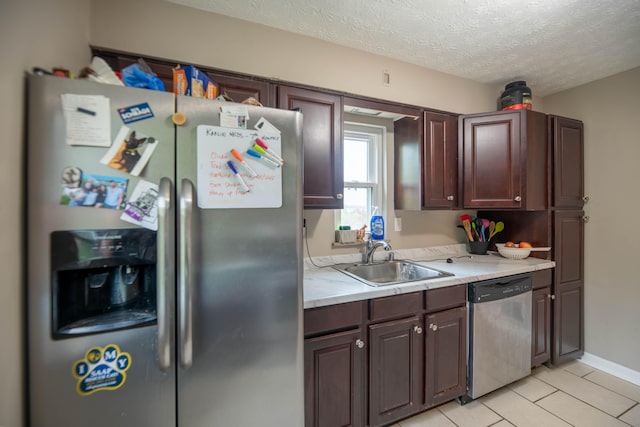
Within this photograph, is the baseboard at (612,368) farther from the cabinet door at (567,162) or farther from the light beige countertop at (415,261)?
the cabinet door at (567,162)

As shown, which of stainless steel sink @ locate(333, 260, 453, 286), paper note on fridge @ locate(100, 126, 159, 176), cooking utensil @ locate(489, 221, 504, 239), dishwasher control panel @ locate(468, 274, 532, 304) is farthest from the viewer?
cooking utensil @ locate(489, 221, 504, 239)

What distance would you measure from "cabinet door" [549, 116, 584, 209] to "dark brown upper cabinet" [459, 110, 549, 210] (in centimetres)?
10

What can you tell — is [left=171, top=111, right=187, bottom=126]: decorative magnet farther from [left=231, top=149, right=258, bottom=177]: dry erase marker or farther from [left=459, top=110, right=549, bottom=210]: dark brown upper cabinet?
[left=459, top=110, right=549, bottom=210]: dark brown upper cabinet

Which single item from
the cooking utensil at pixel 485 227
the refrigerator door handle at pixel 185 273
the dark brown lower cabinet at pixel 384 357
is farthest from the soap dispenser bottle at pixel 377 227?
the refrigerator door handle at pixel 185 273

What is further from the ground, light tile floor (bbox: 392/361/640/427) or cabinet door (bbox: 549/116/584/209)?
cabinet door (bbox: 549/116/584/209)

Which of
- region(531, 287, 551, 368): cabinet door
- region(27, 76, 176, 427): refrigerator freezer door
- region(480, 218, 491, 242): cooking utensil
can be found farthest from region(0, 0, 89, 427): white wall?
region(480, 218, 491, 242): cooking utensil

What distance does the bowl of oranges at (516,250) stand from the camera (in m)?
2.21

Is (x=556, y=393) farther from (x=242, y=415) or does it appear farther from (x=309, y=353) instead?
(x=242, y=415)

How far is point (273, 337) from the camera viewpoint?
1.04 meters

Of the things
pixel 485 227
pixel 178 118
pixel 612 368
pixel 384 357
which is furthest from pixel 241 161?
pixel 612 368

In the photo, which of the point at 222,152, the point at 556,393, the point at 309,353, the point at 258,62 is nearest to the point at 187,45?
the point at 258,62

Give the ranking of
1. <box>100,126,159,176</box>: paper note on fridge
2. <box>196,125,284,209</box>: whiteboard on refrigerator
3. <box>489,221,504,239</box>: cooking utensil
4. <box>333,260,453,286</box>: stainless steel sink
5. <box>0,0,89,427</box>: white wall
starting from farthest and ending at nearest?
<box>489,221,504,239</box>: cooking utensil < <box>333,260,453,286</box>: stainless steel sink < <box>196,125,284,209</box>: whiteboard on refrigerator < <box>100,126,159,176</box>: paper note on fridge < <box>0,0,89,427</box>: white wall

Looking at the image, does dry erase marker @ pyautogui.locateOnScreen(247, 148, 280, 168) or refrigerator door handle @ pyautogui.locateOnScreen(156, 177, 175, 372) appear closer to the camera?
refrigerator door handle @ pyautogui.locateOnScreen(156, 177, 175, 372)

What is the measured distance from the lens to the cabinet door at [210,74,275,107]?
147cm
